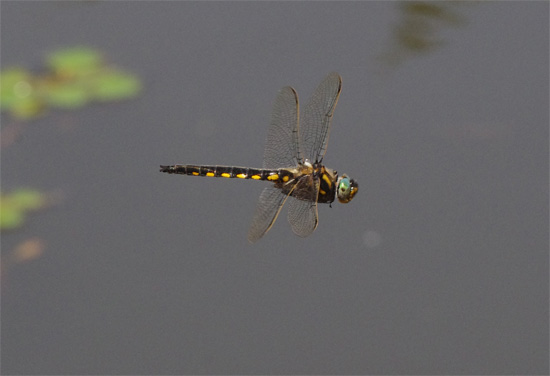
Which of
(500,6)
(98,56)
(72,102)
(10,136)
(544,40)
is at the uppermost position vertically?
(500,6)

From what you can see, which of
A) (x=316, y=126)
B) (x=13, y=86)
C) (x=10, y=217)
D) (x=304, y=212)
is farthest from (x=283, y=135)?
(x=13, y=86)

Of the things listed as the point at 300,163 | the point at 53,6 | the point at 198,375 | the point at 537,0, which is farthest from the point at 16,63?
the point at 537,0

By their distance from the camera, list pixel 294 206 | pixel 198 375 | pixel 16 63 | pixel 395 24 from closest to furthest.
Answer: pixel 294 206 → pixel 198 375 → pixel 16 63 → pixel 395 24

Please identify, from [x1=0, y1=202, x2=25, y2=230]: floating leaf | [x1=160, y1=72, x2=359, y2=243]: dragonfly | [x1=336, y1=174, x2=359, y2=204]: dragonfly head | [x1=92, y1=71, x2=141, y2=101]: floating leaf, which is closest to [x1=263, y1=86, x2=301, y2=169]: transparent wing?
[x1=160, y1=72, x2=359, y2=243]: dragonfly

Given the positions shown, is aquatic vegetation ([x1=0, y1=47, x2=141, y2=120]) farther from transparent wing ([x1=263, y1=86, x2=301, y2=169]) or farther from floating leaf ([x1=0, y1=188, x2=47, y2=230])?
transparent wing ([x1=263, y1=86, x2=301, y2=169])

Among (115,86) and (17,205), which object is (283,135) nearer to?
(17,205)

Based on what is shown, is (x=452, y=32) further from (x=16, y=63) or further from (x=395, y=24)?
(x=16, y=63)
